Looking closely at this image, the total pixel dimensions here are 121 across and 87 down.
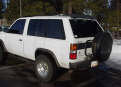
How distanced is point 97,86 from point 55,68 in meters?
1.30

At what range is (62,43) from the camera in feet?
17.3

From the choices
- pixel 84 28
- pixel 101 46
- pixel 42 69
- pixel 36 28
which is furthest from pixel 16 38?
pixel 101 46

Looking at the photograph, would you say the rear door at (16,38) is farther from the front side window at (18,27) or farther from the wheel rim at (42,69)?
the wheel rim at (42,69)

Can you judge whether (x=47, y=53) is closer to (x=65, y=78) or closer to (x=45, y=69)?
(x=45, y=69)

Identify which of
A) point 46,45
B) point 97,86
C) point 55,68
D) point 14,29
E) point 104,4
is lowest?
point 97,86

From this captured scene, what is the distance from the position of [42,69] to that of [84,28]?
68.3 inches

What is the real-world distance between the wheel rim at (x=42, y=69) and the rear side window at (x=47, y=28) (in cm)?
86

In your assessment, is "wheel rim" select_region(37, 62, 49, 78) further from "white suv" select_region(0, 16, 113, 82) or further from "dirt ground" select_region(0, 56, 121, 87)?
"dirt ground" select_region(0, 56, 121, 87)

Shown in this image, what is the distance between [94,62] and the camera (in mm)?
5617

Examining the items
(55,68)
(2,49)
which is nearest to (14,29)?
(2,49)

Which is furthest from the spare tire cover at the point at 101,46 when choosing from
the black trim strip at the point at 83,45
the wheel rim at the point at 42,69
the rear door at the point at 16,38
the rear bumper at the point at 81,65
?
the rear door at the point at 16,38

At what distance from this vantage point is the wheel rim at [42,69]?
19.2 feet

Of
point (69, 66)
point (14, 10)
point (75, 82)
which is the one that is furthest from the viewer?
point (14, 10)

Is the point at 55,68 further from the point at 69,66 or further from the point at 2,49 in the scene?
the point at 2,49
